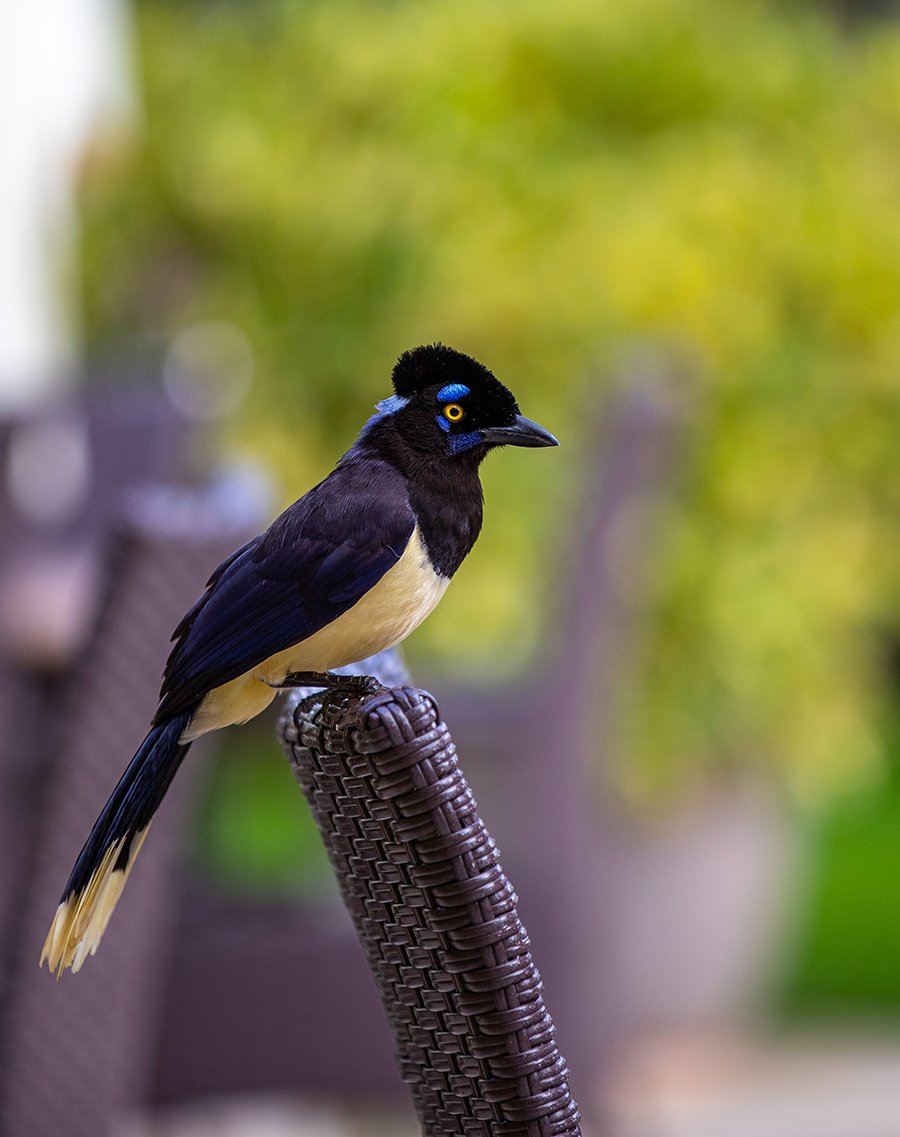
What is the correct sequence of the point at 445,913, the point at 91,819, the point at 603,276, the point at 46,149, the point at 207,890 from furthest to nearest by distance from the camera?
the point at 46,149
the point at 603,276
the point at 207,890
the point at 91,819
the point at 445,913

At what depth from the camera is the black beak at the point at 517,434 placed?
115cm

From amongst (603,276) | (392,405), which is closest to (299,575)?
(392,405)

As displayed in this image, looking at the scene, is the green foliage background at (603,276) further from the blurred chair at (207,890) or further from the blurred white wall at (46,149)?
the blurred chair at (207,890)

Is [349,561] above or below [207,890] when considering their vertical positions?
below

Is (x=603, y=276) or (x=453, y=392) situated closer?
(x=453, y=392)

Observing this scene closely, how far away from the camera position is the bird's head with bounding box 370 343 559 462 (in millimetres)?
1146

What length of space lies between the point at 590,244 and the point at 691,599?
1315 mm

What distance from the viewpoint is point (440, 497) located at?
1204 mm

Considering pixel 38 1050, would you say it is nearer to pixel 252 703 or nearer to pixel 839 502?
pixel 252 703

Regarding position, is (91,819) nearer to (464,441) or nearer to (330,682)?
(330,682)

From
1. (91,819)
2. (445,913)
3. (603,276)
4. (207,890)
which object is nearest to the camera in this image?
(445,913)

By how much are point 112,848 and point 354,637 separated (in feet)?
0.76

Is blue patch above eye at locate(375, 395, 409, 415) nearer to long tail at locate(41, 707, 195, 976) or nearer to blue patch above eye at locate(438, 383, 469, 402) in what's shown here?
blue patch above eye at locate(438, 383, 469, 402)

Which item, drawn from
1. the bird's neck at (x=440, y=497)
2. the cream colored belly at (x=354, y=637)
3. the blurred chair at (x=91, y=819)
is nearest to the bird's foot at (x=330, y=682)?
the cream colored belly at (x=354, y=637)
